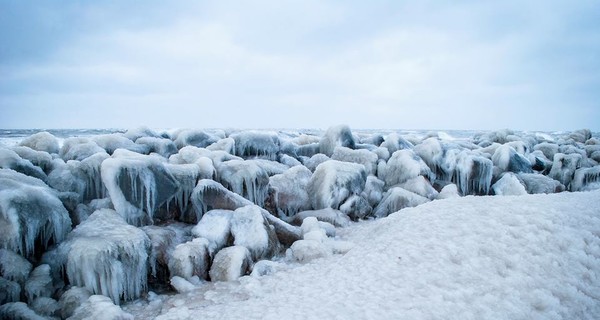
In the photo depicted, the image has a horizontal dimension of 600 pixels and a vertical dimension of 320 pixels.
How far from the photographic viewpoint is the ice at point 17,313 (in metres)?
4.13

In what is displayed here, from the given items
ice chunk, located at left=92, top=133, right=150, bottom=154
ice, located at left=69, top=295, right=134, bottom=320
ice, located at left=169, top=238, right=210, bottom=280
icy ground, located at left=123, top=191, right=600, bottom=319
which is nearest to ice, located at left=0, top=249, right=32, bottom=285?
ice, located at left=69, top=295, right=134, bottom=320

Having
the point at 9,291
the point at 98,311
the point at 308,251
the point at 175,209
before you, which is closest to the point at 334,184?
the point at 308,251

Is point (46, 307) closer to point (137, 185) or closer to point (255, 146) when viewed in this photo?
point (137, 185)

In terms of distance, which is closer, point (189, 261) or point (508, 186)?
point (189, 261)

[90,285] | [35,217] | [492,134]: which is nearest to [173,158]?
[35,217]

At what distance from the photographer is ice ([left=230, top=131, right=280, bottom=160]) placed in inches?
474

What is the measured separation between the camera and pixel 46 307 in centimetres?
446

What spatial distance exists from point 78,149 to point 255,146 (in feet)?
16.0

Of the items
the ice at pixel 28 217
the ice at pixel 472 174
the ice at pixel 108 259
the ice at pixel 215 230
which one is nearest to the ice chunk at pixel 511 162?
the ice at pixel 472 174

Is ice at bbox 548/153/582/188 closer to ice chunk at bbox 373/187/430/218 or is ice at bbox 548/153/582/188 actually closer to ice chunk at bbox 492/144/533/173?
ice chunk at bbox 492/144/533/173

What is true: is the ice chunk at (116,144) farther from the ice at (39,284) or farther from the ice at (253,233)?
the ice at (39,284)

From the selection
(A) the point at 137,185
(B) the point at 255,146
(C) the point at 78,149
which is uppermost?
(C) the point at 78,149

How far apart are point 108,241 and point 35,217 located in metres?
1.10

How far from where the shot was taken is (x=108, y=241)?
16.8 feet
